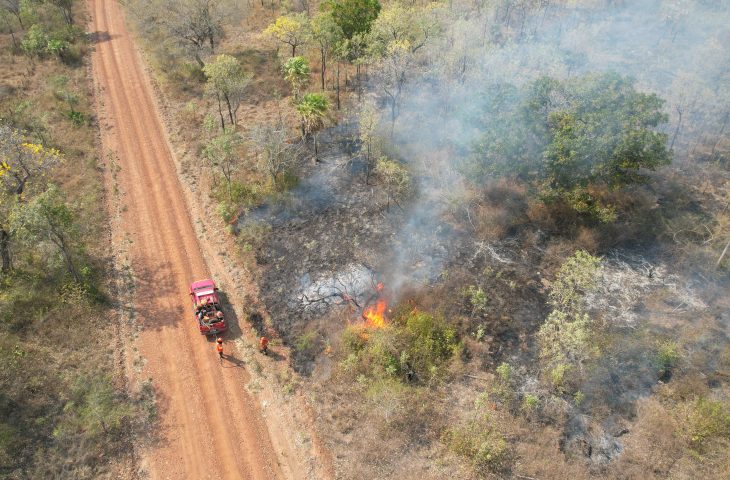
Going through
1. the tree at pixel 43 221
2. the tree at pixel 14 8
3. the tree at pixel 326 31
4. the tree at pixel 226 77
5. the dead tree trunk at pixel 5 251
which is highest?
the tree at pixel 14 8

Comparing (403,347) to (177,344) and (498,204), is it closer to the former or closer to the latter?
(177,344)

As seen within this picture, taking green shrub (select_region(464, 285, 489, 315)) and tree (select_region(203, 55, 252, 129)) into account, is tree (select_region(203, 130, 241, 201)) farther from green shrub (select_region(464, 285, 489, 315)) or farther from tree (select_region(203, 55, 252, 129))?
green shrub (select_region(464, 285, 489, 315))

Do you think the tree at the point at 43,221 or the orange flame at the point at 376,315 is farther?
the orange flame at the point at 376,315

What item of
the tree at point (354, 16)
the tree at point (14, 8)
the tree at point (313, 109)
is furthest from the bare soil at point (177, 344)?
the tree at point (14, 8)

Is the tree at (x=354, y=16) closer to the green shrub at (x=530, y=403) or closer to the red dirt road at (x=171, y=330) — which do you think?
the red dirt road at (x=171, y=330)

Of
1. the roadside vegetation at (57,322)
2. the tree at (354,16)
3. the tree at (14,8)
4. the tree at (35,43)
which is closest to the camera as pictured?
the roadside vegetation at (57,322)

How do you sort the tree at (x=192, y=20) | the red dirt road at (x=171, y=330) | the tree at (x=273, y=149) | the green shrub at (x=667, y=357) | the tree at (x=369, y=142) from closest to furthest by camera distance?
the red dirt road at (x=171, y=330), the green shrub at (x=667, y=357), the tree at (x=273, y=149), the tree at (x=369, y=142), the tree at (x=192, y=20)

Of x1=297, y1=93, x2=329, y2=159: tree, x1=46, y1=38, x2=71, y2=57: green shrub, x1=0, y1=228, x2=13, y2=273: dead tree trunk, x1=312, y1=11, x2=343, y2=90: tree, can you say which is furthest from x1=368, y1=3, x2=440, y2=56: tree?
x1=46, y1=38, x2=71, y2=57: green shrub

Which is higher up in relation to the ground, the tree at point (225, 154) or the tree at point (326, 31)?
the tree at point (326, 31)
